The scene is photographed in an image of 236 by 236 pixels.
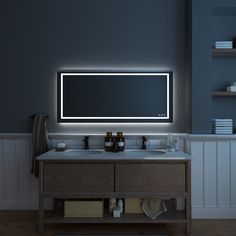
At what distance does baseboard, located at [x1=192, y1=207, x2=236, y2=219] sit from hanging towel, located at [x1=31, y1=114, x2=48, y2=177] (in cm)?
176

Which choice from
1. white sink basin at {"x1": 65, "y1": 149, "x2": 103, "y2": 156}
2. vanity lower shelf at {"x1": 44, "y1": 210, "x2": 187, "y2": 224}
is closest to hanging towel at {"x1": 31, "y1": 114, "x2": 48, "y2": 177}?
white sink basin at {"x1": 65, "y1": 149, "x2": 103, "y2": 156}

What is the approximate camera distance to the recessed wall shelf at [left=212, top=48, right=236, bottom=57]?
327cm

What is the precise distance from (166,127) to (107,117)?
0.68 meters

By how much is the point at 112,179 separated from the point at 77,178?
0.33m

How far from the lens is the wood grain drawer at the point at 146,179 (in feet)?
9.21

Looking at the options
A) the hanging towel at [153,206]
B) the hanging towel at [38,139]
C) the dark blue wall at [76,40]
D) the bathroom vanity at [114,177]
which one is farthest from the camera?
the dark blue wall at [76,40]

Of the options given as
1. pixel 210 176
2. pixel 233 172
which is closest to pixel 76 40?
pixel 210 176

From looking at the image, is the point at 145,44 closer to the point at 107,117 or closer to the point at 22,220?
the point at 107,117

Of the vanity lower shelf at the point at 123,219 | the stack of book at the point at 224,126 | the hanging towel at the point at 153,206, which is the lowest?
the vanity lower shelf at the point at 123,219

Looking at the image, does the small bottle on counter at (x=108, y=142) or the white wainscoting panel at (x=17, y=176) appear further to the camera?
the white wainscoting panel at (x=17, y=176)

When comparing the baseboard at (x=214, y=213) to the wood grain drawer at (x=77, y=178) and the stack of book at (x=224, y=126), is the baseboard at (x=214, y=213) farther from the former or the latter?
the wood grain drawer at (x=77, y=178)

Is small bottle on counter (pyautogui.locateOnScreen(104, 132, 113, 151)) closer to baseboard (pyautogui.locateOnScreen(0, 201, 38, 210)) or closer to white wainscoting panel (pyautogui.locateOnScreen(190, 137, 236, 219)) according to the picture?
white wainscoting panel (pyautogui.locateOnScreen(190, 137, 236, 219))

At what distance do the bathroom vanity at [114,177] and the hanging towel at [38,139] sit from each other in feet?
1.55

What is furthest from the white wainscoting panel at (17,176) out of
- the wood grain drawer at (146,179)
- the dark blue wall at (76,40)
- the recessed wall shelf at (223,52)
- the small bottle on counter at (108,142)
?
the recessed wall shelf at (223,52)
